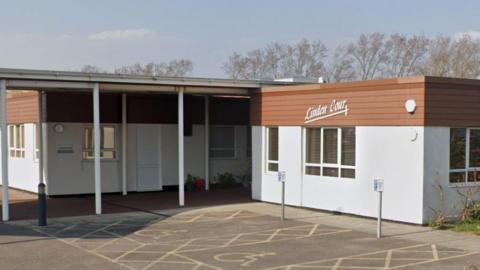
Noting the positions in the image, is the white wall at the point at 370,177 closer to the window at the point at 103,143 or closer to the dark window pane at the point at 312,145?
the dark window pane at the point at 312,145

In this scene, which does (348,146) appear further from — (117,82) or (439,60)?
(439,60)

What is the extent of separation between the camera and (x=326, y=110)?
607 inches

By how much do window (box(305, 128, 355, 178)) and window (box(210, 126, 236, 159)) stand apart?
684cm

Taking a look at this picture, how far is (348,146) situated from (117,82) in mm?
5911

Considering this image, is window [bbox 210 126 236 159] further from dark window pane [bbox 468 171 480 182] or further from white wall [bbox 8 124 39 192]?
dark window pane [bbox 468 171 480 182]

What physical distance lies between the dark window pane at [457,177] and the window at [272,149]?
5048 millimetres

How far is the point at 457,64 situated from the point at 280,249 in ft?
115

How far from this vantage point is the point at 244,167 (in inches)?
912

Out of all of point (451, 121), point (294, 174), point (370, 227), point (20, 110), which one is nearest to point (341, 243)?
point (370, 227)

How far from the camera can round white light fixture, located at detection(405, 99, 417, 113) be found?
13.2 m

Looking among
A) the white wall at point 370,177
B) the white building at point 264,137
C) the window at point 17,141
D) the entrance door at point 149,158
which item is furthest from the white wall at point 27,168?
the white wall at point 370,177

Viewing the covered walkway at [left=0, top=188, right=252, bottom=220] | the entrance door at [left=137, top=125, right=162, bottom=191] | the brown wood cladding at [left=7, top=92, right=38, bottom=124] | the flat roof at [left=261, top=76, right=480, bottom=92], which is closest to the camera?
the flat roof at [left=261, top=76, right=480, bottom=92]

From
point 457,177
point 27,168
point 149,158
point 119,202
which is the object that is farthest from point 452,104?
point 27,168

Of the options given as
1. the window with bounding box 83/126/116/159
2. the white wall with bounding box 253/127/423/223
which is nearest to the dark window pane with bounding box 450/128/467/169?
the white wall with bounding box 253/127/423/223
